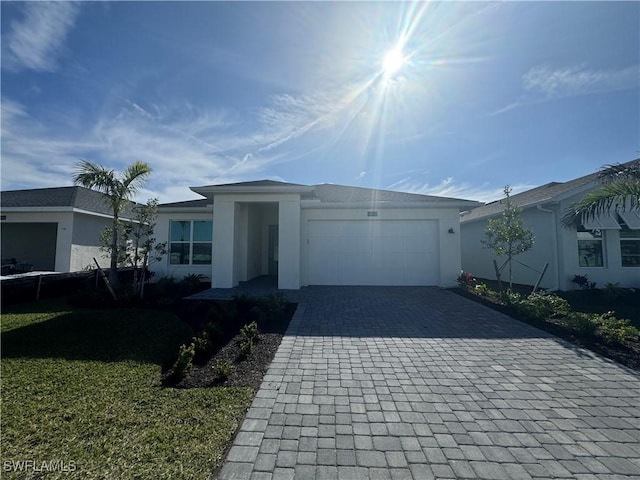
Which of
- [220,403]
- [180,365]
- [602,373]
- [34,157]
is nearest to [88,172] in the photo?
[34,157]

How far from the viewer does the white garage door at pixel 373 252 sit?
1163cm

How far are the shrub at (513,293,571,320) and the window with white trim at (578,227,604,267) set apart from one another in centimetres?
586

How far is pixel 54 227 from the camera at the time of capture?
17312 millimetres

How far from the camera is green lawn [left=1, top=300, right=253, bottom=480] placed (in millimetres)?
2346

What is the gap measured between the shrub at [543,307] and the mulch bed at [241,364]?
6.23 meters

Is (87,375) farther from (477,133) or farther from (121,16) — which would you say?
(477,133)

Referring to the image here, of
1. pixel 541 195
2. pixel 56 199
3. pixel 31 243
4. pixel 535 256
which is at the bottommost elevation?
pixel 535 256

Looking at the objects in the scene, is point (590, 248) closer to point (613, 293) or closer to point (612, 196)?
point (613, 293)

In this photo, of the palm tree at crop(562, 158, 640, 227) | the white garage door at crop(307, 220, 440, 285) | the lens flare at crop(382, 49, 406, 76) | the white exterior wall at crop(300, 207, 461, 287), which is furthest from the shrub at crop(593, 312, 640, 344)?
the lens flare at crop(382, 49, 406, 76)

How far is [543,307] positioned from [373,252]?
605cm

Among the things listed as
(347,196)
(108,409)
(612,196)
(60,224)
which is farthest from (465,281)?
(60,224)

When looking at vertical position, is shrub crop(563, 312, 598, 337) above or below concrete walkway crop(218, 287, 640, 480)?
above

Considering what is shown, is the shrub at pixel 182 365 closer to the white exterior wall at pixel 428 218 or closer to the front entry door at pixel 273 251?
the white exterior wall at pixel 428 218

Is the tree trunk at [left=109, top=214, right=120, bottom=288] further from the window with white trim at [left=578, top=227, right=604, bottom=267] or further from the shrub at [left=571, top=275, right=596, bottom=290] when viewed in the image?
the window with white trim at [left=578, top=227, right=604, bottom=267]
